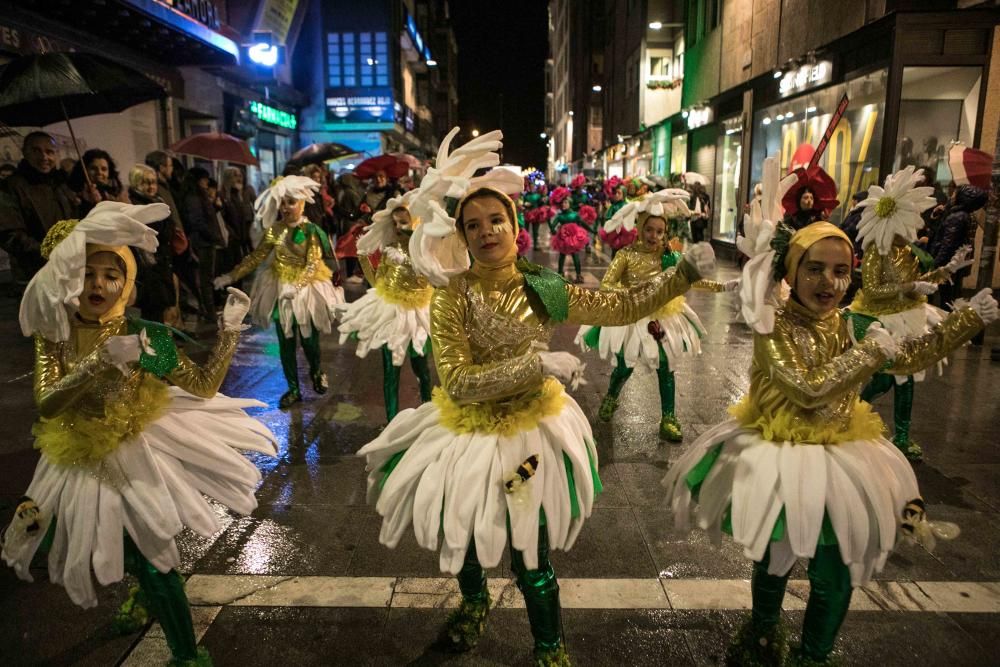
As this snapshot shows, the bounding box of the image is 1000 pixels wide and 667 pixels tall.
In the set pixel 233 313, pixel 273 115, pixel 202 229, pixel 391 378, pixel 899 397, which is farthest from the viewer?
pixel 273 115

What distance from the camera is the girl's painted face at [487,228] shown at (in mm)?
2672

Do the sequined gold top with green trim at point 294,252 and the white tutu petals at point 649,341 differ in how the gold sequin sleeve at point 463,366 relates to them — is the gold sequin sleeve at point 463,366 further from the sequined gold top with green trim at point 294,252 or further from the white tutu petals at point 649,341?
the sequined gold top with green trim at point 294,252

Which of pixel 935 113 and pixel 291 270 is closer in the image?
pixel 291 270

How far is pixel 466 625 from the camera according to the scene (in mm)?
3018

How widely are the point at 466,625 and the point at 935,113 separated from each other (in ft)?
40.3

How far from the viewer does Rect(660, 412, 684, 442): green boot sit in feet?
18.2

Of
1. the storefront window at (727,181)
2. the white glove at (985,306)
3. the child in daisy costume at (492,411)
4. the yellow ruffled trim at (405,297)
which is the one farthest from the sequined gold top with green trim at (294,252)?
the storefront window at (727,181)

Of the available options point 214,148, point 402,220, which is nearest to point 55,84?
point 402,220

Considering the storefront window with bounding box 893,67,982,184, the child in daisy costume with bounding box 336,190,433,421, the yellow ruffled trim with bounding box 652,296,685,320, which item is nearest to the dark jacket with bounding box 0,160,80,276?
the child in daisy costume with bounding box 336,190,433,421

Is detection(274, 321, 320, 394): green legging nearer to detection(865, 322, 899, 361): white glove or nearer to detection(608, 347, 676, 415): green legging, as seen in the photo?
detection(608, 347, 676, 415): green legging

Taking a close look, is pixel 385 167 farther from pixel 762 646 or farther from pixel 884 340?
pixel 762 646

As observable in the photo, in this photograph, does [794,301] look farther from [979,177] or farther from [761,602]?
[979,177]

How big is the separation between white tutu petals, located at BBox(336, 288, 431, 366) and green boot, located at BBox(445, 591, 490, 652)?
2.51 metres

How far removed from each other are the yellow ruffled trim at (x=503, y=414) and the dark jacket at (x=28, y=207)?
7.00 metres
